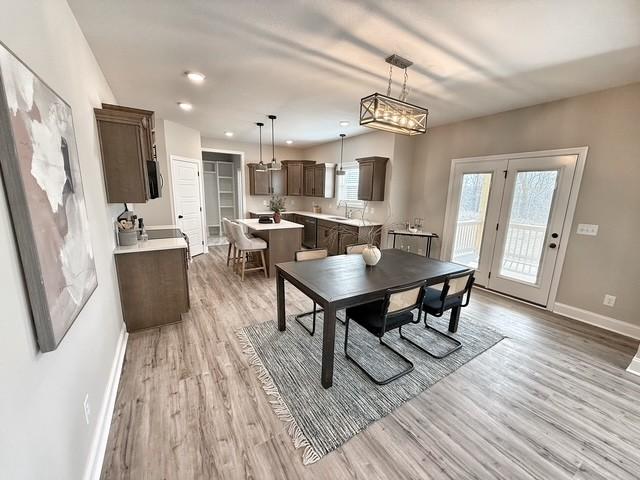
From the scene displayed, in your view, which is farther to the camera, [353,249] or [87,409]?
[353,249]

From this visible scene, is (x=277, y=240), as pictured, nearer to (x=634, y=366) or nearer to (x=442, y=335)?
(x=442, y=335)

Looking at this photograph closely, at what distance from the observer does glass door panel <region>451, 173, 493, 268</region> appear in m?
4.04

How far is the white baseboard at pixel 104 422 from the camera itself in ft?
4.40

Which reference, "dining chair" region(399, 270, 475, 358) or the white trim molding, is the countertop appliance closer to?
"dining chair" region(399, 270, 475, 358)

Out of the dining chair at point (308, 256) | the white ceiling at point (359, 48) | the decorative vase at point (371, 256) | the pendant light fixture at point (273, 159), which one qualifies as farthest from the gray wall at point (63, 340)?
the pendant light fixture at point (273, 159)

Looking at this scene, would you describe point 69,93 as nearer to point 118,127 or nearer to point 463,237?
point 118,127

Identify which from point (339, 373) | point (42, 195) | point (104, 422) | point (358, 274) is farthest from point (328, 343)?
point (42, 195)

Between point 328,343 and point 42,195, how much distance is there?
176 cm

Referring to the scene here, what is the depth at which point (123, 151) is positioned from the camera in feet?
7.94

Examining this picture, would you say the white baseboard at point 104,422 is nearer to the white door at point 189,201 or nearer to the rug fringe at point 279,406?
the rug fringe at point 279,406

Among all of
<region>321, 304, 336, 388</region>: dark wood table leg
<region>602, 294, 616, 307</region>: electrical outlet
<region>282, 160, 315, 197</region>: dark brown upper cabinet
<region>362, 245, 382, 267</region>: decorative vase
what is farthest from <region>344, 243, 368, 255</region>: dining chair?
<region>282, 160, 315, 197</region>: dark brown upper cabinet

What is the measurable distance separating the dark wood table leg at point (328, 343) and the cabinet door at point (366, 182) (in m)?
3.52

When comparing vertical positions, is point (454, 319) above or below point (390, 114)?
below

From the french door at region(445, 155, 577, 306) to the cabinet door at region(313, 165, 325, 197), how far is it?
3.03 m
